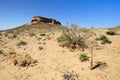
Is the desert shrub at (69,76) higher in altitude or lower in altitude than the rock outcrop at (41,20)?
lower

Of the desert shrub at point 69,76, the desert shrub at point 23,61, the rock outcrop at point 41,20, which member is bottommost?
the desert shrub at point 69,76

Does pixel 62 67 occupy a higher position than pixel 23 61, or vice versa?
pixel 23 61

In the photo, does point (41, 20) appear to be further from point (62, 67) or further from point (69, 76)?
point (69, 76)

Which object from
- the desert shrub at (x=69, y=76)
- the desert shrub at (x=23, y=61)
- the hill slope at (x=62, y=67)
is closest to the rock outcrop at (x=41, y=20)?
the hill slope at (x=62, y=67)

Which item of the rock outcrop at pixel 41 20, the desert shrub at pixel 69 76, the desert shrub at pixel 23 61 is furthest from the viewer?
the rock outcrop at pixel 41 20

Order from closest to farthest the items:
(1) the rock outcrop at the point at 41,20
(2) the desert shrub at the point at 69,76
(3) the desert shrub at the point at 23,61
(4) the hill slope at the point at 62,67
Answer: (2) the desert shrub at the point at 69,76 < (4) the hill slope at the point at 62,67 < (3) the desert shrub at the point at 23,61 < (1) the rock outcrop at the point at 41,20

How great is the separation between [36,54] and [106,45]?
640 cm

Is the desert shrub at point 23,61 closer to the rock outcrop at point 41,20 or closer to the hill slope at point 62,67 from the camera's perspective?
the hill slope at point 62,67

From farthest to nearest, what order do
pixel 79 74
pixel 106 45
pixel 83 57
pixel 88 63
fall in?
pixel 106 45 < pixel 83 57 < pixel 88 63 < pixel 79 74

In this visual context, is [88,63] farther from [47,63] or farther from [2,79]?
[2,79]

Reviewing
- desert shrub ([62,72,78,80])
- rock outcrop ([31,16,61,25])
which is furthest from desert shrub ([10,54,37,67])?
rock outcrop ([31,16,61,25])

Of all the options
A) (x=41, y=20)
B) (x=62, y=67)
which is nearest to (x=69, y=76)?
(x=62, y=67)

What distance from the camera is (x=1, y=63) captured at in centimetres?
1095

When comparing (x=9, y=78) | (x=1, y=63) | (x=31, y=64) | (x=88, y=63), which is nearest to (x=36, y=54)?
(x=31, y=64)
